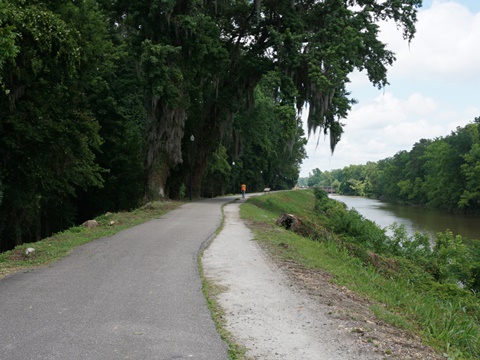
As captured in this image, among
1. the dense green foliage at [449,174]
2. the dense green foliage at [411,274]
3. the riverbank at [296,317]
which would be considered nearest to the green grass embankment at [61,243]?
the riverbank at [296,317]

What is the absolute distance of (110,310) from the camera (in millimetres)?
5590

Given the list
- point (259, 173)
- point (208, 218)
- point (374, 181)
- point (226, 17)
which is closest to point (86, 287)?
point (208, 218)

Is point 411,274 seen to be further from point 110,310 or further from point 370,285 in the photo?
point 110,310

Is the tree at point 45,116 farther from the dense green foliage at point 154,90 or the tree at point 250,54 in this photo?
the tree at point 250,54

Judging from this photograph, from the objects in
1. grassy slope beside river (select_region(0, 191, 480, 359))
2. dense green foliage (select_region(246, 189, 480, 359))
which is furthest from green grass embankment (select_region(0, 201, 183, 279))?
dense green foliage (select_region(246, 189, 480, 359))

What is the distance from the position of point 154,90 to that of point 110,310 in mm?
16276

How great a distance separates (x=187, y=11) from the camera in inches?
919

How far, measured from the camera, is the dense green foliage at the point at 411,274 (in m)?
6.03

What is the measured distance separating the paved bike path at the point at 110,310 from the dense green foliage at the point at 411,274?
2.79 meters

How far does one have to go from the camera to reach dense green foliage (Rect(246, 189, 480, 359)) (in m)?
6.03

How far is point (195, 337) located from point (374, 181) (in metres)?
147

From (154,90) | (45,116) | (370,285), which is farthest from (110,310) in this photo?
(154,90)

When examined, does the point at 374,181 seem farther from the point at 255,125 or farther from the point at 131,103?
the point at 131,103

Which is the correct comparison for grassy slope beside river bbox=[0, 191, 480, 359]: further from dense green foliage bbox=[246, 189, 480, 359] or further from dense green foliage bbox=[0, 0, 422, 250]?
dense green foliage bbox=[0, 0, 422, 250]
